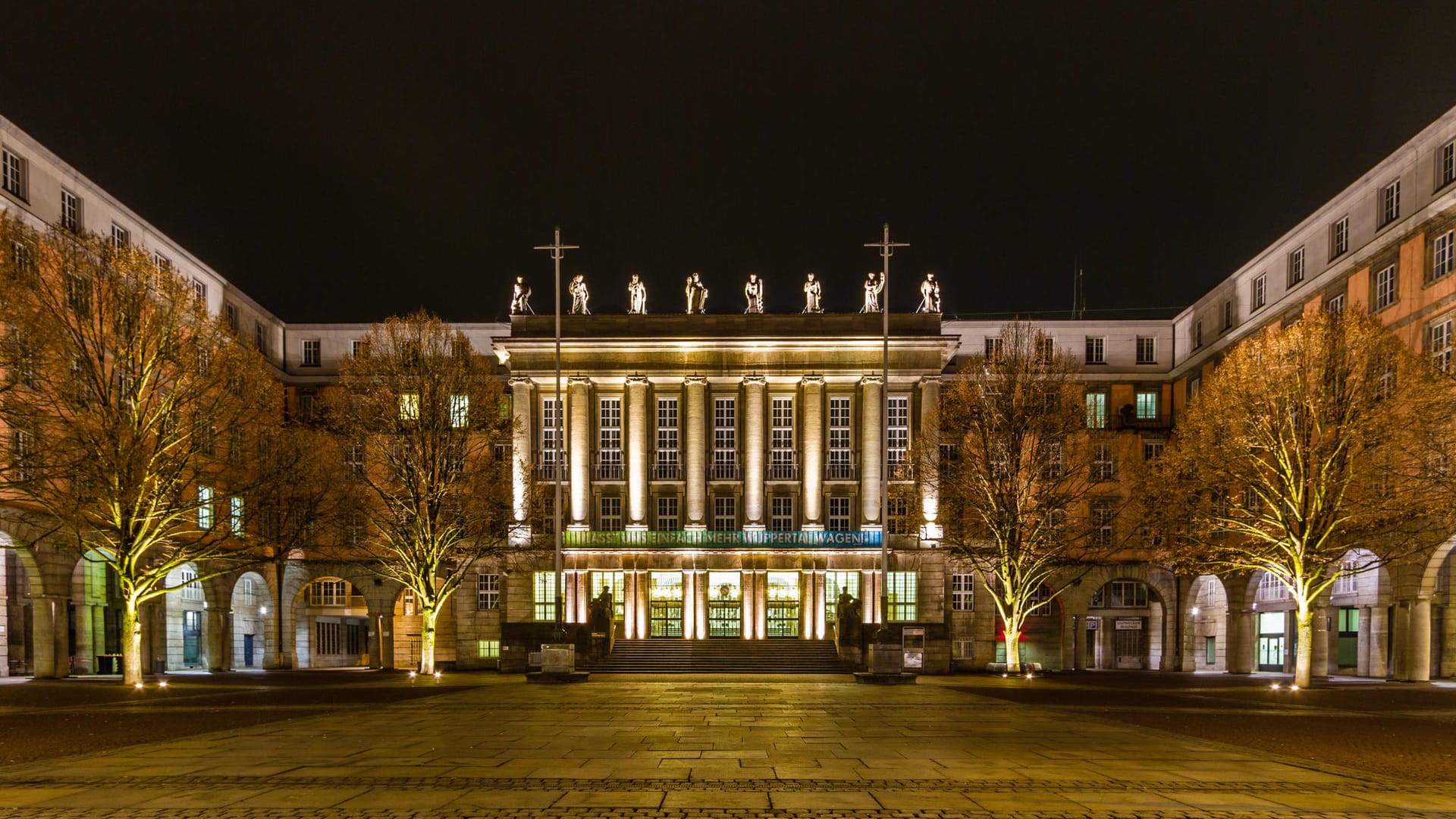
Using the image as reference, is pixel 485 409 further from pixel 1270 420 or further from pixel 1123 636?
pixel 1123 636

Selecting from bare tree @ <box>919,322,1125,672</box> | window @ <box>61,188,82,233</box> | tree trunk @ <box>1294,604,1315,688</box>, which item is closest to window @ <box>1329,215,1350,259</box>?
bare tree @ <box>919,322,1125,672</box>

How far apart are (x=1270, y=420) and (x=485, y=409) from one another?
3362cm

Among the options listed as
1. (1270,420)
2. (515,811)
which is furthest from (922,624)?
(515,811)

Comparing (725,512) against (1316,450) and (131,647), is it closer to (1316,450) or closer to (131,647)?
(1316,450)

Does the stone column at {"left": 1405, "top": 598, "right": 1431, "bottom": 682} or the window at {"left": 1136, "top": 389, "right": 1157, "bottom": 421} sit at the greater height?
the window at {"left": 1136, "top": 389, "right": 1157, "bottom": 421}

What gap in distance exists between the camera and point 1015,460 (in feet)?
168

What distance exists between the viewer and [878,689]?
40.8 m

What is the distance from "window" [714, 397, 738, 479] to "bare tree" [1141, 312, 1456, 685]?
3011cm

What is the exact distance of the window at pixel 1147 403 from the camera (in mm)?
74188

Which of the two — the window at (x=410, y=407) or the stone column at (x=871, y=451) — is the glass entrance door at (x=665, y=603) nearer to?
the stone column at (x=871, y=451)

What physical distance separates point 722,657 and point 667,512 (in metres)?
15.1

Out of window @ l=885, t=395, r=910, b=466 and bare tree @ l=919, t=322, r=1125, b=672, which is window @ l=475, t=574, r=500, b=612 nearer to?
window @ l=885, t=395, r=910, b=466

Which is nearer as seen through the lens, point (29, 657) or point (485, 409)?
point (29, 657)

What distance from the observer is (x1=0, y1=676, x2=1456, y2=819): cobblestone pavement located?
47.5ft
